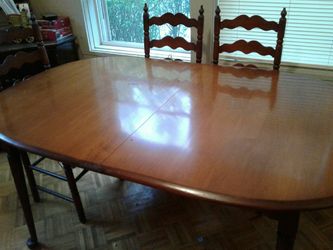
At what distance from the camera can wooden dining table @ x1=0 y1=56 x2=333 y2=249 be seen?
93cm

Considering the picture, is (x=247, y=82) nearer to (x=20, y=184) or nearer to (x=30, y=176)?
(x=20, y=184)

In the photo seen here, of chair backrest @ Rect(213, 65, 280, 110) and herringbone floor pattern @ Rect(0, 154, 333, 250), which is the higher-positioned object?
chair backrest @ Rect(213, 65, 280, 110)

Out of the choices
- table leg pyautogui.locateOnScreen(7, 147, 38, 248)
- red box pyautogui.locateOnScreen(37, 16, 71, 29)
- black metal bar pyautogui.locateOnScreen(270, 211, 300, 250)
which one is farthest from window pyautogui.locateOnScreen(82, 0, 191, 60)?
black metal bar pyautogui.locateOnScreen(270, 211, 300, 250)

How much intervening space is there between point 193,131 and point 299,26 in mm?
1442

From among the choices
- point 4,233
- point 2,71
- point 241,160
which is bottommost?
point 4,233

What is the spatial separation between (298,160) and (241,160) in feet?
0.61

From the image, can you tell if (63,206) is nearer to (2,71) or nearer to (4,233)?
(4,233)

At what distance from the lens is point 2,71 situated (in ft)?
5.72

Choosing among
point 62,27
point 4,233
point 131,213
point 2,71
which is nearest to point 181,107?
point 131,213

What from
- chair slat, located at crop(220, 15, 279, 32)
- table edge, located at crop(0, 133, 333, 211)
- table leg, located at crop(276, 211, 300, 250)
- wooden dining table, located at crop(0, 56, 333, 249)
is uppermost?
chair slat, located at crop(220, 15, 279, 32)

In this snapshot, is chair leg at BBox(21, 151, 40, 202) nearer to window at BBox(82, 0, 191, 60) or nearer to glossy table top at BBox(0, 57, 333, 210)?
glossy table top at BBox(0, 57, 333, 210)

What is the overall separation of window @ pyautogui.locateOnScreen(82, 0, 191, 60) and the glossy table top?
0.97m

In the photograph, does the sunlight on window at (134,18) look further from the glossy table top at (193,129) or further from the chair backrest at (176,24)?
the glossy table top at (193,129)

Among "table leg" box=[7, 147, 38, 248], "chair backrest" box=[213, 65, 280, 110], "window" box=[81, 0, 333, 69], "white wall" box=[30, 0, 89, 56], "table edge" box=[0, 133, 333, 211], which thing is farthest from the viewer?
"white wall" box=[30, 0, 89, 56]
